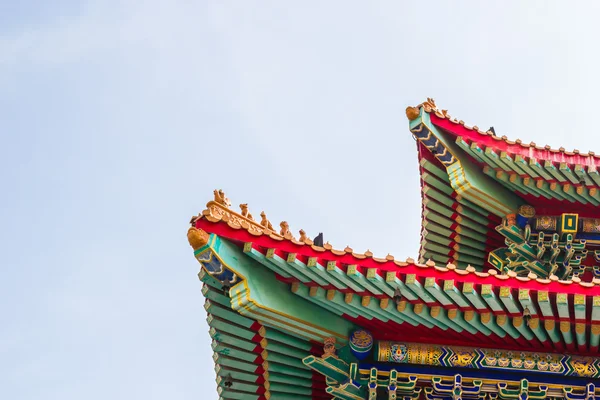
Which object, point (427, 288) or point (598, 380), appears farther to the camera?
point (598, 380)

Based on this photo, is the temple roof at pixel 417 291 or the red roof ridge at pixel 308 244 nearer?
the red roof ridge at pixel 308 244

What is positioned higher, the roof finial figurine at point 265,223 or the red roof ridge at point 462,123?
the red roof ridge at point 462,123

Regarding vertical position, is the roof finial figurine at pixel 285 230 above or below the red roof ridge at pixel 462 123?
below

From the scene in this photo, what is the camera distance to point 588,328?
1448 cm

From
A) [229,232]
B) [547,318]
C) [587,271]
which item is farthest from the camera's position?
[587,271]

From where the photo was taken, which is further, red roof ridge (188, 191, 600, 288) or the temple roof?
the temple roof

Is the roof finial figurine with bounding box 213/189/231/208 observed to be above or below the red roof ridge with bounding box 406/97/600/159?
below

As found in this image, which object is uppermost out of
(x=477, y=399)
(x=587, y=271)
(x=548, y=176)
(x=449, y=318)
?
(x=548, y=176)

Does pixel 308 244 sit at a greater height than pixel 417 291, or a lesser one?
greater

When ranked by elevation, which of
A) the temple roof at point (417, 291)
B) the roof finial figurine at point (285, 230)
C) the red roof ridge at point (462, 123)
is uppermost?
the red roof ridge at point (462, 123)

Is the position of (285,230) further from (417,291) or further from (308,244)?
(417,291)

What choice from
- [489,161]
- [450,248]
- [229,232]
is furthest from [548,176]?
[229,232]

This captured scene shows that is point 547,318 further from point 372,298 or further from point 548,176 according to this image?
point 548,176

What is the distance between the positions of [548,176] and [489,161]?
111 cm
